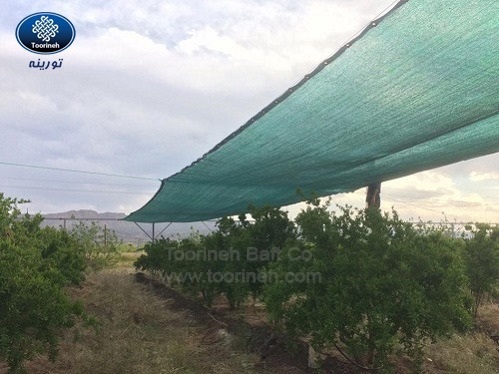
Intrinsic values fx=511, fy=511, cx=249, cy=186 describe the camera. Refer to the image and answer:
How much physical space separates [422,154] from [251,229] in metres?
2.38

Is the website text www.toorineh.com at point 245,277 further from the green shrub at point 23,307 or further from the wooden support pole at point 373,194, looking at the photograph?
the wooden support pole at point 373,194

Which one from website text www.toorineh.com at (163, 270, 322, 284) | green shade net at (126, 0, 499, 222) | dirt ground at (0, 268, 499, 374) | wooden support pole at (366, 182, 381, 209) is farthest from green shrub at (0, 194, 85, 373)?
wooden support pole at (366, 182, 381, 209)

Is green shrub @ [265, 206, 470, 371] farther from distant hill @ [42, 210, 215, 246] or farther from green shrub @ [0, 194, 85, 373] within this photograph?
distant hill @ [42, 210, 215, 246]

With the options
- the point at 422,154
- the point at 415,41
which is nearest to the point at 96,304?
the point at 422,154

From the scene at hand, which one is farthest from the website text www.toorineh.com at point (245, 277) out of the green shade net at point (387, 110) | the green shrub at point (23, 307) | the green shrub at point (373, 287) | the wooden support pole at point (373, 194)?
the wooden support pole at point (373, 194)

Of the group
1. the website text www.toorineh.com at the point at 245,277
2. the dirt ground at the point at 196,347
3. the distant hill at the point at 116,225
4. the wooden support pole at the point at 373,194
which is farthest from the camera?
the distant hill at the point at 116,225

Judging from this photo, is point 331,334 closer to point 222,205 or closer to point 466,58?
point 466,58

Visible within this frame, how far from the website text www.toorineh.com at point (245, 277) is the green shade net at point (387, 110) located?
4.76 feet

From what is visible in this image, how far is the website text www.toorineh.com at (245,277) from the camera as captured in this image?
443cm

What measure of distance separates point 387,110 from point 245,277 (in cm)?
322

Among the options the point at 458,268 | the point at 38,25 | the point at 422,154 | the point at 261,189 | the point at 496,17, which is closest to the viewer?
the point at 496,17

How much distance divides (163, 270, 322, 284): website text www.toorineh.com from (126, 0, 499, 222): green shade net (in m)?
1.45

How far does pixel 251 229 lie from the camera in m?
6.84

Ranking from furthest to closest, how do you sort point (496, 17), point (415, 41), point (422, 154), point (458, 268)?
point (422, 154), point (458, 268), point (415, 41), point (496, 17)
